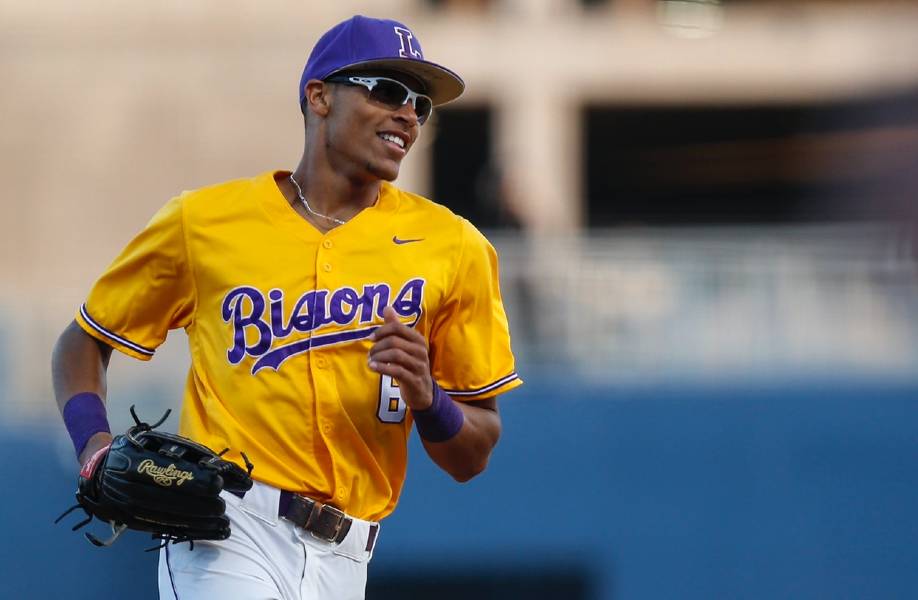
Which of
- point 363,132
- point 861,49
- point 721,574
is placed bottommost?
point 721,574

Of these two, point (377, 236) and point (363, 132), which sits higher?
point (363, 132)

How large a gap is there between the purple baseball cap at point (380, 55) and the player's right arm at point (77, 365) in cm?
97

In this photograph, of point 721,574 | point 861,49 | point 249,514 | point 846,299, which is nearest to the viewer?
point 249,514

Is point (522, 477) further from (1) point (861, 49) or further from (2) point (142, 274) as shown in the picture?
(1) point (861, 49)

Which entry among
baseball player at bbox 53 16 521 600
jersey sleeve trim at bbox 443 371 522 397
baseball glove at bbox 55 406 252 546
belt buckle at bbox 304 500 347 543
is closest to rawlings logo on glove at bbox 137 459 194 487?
baseball glove at bbox 55 406 252 546

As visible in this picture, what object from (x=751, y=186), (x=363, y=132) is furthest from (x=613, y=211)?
(x=363, y=132)

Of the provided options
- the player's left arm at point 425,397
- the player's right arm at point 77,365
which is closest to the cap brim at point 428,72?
the player's left arm at point 425,397

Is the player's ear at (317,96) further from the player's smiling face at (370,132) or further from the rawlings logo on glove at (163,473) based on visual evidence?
the rawlings logo on glove at (163,473)

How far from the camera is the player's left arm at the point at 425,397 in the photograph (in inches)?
151

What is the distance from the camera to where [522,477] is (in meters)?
10.2

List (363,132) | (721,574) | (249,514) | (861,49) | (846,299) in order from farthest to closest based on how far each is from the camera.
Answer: (861,49) < (846,299) < (721,574) < (363,132) < (249,514)

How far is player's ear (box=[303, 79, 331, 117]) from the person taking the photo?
15.0ft

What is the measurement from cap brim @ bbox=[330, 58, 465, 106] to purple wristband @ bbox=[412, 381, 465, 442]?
90 cm

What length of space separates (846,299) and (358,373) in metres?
7.18
